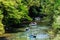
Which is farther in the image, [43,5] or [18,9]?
[43,5]

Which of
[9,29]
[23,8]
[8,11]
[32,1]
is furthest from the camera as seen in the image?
[32,1]

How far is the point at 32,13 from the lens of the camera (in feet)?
203

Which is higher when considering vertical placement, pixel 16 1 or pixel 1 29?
pixel 16 1

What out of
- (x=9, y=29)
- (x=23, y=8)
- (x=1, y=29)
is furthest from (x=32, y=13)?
(x=1, y=29)

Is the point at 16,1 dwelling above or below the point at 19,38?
above

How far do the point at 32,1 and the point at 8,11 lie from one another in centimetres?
1677

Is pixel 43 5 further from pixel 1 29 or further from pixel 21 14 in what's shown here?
pixel 1 29

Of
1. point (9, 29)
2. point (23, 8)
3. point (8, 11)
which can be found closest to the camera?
point (8, 11)

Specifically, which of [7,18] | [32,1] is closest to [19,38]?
[7,18]

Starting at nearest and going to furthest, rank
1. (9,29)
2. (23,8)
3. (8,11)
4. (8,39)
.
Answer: (8,39), (8,11), (9,29), (23,8)

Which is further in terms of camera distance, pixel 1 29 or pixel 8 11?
pixel 8 11

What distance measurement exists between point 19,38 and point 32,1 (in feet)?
69.8

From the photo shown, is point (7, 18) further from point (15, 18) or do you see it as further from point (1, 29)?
point (1, 29)

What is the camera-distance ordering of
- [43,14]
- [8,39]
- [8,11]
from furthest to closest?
[43,14] → [8,11] → [8,39]
